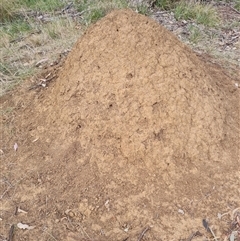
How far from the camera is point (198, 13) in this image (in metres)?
5.45

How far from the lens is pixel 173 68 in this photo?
3045 mm

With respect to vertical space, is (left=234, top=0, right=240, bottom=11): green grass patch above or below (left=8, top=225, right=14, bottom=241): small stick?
below

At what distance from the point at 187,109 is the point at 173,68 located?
1.00ft

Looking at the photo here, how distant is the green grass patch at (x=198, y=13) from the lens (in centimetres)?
535

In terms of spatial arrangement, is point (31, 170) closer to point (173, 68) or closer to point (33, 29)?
point (173, 68)

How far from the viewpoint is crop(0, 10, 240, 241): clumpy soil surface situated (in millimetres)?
2668

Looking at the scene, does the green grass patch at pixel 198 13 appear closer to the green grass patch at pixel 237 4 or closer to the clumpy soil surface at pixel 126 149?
the green grass patch at pixel 237 4

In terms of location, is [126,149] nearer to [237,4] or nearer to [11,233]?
[11,233]

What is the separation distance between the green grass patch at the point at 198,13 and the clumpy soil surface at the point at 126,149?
88.6 inches

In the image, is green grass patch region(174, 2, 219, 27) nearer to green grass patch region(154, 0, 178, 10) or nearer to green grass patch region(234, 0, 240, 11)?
green grass patch region(154, 0, 178, 10)

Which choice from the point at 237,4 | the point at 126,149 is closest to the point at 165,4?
the point at 237,4

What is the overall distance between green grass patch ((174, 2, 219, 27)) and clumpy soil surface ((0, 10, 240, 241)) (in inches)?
88.6

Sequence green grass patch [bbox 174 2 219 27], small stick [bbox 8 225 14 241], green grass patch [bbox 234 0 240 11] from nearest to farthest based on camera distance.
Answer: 1. small stick [bbox 8 225 14 241]
2. green grass patch [bbox 174 2 219 27]
3. green grass patch [bbox 234 0 240 11]

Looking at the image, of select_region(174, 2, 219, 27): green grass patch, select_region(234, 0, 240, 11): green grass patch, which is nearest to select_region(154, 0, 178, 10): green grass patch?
select_region(174, 2, 219, 27): green grass patch
